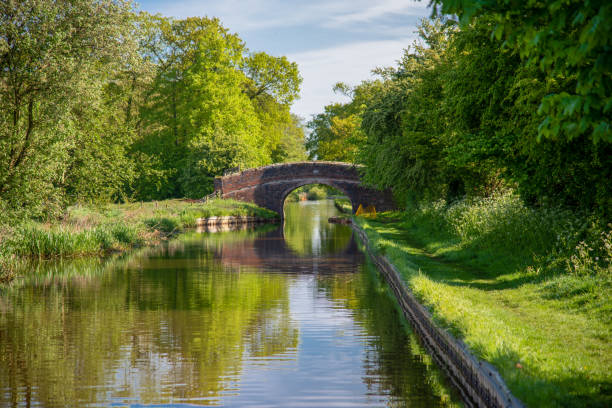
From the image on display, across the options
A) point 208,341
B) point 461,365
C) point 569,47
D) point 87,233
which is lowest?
point 208,341

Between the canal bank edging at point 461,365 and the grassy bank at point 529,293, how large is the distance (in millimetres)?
125

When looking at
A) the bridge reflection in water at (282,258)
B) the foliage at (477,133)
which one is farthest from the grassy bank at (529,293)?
the bridge reflection in water at (282,258)

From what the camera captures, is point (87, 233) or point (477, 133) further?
point (87, 233)

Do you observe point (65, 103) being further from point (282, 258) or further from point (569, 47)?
point (569, 47)

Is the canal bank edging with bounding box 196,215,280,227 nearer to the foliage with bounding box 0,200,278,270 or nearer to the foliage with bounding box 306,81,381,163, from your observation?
the foliage with bounding box 0,200,278,270

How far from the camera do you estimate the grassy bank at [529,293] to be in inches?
284

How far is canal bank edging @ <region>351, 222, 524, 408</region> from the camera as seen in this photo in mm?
6814

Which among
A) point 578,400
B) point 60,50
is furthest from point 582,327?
point 60,50

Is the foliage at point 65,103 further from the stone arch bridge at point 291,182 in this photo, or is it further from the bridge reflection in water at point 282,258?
the stone arch bridge at point 291,182

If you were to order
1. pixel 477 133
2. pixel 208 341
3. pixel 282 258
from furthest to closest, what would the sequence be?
1. pixel 282 258
2. pixel 477 133
3. pixel 208 341

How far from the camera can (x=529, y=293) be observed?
1232cm

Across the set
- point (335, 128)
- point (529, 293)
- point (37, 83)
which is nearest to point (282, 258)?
point (37, 83)

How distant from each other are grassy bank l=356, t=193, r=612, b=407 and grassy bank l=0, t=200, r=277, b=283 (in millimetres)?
10407

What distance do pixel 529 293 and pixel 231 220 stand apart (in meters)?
34.9
